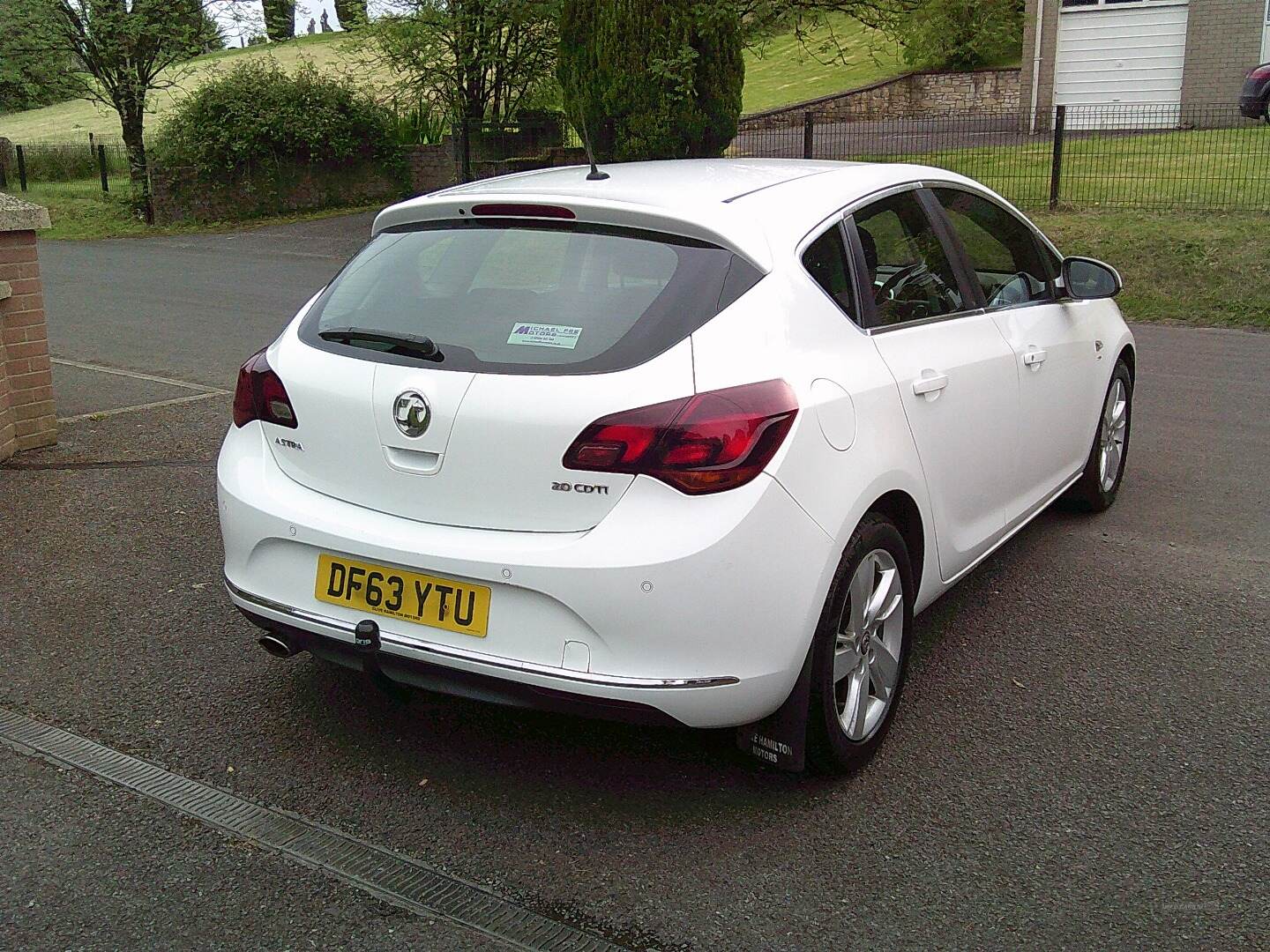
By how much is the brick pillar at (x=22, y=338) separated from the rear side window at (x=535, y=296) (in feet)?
12.2

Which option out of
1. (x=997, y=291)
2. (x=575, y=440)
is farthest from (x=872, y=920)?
(x=997, y=291)

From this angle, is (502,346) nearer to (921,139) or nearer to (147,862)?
(147,862)

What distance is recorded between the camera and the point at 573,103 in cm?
1720

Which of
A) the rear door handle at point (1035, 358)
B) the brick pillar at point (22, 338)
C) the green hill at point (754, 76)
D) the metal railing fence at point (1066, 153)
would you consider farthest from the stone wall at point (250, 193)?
the rear door handle at point (1035, 358)

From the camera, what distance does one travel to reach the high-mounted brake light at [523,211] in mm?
3635

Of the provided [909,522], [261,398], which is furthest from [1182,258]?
[261,398]

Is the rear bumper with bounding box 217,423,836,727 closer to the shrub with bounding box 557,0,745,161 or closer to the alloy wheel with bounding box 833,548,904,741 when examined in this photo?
the alloy wheel with bounding box 833,548,904,741

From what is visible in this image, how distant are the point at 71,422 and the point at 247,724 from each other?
4.61 metres

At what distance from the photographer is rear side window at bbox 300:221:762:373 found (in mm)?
3293

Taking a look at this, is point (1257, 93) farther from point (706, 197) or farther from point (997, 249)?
point (706, 197)

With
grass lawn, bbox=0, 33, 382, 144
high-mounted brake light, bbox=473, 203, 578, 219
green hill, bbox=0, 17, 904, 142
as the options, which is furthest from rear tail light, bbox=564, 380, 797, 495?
grass lawn, bbox=0, 33, 382, 144

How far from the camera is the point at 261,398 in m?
3.77

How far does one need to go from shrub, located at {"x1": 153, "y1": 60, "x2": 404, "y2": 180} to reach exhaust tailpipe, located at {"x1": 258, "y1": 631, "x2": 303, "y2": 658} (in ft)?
69.0

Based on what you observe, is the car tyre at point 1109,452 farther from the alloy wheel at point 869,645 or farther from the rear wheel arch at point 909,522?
the alloy wheel at point 869,645
